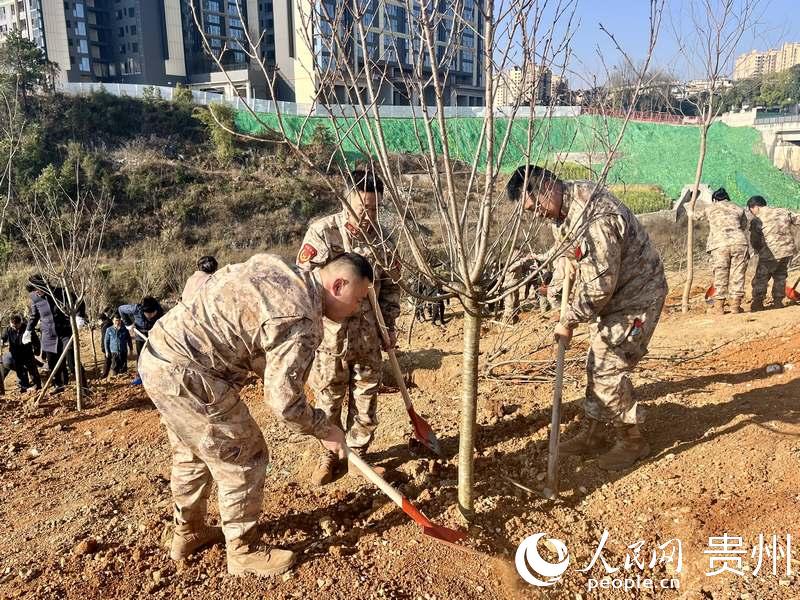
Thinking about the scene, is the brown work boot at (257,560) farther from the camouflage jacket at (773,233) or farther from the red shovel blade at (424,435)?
the camouflage jacket at (773,233)

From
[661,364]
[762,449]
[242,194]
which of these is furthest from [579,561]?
[242,194]

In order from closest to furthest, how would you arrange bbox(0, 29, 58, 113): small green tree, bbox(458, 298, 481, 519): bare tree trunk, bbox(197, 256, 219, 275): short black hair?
bbox(458, 298, 481, 519): bare tree trunk < bbox(197, 256, 219, 275): short black hair < bbox(0, 29, 58, 113): small green tree

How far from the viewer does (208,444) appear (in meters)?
2.59

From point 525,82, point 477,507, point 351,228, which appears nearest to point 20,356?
point 351,228

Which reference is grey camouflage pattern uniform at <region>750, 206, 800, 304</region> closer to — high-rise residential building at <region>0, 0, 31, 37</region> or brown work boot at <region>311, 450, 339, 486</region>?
brown work boot at <region>311, 450, 339, 486</region>

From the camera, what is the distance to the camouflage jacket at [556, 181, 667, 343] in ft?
10.5

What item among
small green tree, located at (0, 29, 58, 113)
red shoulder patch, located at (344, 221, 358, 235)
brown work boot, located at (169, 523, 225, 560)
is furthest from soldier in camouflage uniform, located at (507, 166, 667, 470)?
small green tree, located at (0, 29, 58, 113)

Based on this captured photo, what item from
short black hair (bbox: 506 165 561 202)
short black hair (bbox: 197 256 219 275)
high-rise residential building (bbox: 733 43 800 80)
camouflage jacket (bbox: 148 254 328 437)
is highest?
high-rise residential building (bbox: 733 43 800 80)

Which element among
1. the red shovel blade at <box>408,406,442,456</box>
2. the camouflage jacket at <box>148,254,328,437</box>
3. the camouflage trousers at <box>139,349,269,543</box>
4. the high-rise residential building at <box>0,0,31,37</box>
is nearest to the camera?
the camouflage jacket at <box>148,254,328,437</box>

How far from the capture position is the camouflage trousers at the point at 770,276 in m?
8.14

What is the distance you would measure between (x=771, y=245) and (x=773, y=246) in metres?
0.03

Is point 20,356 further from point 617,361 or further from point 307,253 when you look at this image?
point 617,361

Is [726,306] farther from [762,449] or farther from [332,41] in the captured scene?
[332,41]

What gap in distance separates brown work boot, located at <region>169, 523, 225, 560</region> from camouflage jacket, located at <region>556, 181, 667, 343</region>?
232 cm
